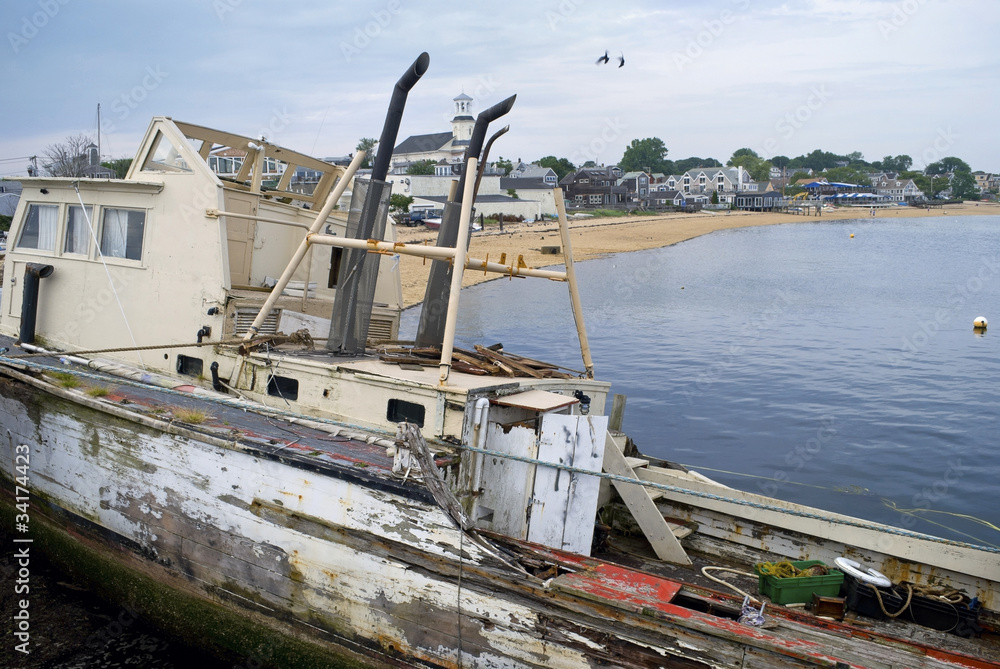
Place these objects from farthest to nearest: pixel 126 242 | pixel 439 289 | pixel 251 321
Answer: pixel 126 242, pixel 439 289, pixel 251 321

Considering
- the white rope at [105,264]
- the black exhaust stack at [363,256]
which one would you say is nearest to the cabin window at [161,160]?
the white rope at [105,264]

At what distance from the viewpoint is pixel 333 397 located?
735cm

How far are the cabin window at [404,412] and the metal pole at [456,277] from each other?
41cm

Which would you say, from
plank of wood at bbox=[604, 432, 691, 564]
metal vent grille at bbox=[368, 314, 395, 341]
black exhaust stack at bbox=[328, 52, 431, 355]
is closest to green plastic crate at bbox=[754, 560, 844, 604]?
plank of wood at bbox=[604, 432, 691, 564]

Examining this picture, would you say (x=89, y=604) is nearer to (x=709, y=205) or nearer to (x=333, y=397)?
(x=333, y=397)

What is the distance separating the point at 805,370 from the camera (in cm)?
2014

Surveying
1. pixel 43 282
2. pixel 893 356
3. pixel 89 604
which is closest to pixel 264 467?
pixel 89 604

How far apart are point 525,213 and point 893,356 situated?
5170cm

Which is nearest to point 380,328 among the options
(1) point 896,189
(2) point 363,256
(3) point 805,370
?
(2) point 363,256

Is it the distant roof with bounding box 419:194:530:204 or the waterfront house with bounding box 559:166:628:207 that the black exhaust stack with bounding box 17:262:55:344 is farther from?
the waterfront house with bounding box 559:166:628:207

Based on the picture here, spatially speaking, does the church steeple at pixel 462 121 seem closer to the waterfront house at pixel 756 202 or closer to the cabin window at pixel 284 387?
the waterfront house at pixel 756 202

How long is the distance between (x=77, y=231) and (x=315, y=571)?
566 cm

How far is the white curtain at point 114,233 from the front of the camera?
29.1 feet

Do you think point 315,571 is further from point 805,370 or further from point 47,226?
point 805,370
